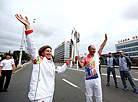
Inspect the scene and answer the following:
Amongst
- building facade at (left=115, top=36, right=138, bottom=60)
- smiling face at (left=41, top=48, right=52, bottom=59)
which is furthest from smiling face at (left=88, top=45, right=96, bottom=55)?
building facade at (left=115, top=36, right=138, bottom=60)

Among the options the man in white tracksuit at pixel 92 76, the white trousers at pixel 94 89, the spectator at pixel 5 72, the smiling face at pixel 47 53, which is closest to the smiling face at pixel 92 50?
the man in white tracksuit at pixel 92 76

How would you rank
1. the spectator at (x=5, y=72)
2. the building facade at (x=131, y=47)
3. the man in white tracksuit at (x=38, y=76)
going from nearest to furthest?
the man in white tracksuit at (x=38, y=76), the spectator at (x=5, y=72), the building facade at (x=131, y=47)

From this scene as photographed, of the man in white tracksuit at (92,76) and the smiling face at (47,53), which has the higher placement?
the smiling face at (47,53)

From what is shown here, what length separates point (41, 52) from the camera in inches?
67.0

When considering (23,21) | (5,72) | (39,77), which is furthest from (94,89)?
(5,72)

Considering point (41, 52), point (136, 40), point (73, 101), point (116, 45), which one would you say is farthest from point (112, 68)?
point (116, 45)

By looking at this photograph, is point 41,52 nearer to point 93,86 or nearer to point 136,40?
point 93,86

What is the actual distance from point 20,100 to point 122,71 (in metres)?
5.27

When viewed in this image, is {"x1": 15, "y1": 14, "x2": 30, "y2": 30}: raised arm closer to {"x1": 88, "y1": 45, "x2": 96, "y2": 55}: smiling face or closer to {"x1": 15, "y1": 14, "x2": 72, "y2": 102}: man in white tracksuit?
{"x1": 15, "y1": 14, "x2": 72, "y2": 102}: man in white tracksuit

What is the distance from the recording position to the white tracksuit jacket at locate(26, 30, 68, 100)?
1330 mm

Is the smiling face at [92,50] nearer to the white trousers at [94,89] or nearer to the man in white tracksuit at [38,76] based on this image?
the white trousers at [94,89]

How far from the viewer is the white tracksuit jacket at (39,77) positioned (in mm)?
1330

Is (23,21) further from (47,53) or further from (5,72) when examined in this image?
(5,72)

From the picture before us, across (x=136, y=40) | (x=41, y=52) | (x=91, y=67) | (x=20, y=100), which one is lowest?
(x=20, y=100)
